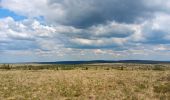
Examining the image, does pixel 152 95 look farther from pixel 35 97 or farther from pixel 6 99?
pixel 6 99

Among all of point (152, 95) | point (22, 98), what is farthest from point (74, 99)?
point (152, 95)

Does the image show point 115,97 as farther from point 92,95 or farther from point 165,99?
point 165,99

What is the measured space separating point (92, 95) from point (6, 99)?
6.98m

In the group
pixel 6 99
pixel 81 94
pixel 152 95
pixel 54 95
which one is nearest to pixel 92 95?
pixel 81 94

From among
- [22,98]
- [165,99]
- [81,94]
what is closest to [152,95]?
[165,99]

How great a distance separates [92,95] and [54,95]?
332 centimetres

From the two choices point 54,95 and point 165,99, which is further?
point 54,95

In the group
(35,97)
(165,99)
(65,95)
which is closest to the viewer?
(165,99)

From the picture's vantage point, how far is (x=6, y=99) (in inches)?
951

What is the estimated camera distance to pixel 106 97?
24.4 meters

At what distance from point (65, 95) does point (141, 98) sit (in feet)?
21.9

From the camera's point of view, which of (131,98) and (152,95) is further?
(152,95)

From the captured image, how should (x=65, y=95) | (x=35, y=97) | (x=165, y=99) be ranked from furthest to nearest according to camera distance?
(x=65, y=95) → (x=35, y=97) → (x=165, y=99)

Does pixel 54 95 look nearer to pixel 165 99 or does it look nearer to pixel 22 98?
pixel 22 98
